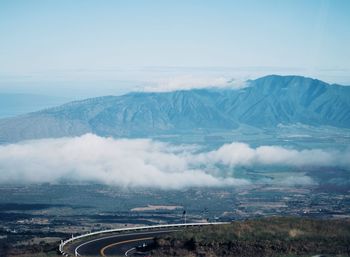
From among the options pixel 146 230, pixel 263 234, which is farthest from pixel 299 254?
pixel 146 230

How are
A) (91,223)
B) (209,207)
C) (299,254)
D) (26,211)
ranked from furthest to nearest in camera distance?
(209,207)
(26,211)
(91,223)
(299,254)

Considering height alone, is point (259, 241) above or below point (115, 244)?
above

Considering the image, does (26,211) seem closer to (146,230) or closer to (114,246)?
(146,230)

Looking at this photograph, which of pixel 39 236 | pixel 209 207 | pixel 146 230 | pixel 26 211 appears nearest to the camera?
pixel 146 230

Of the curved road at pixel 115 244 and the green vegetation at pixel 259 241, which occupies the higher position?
the green vegetation at pixel 259 241

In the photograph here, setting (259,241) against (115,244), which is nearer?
(259,241)

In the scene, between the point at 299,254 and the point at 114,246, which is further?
the point at 114,246
